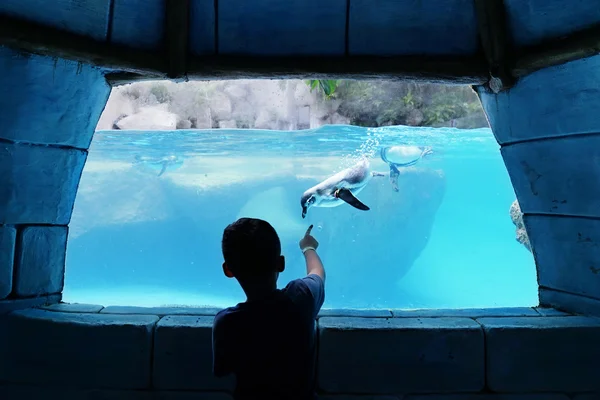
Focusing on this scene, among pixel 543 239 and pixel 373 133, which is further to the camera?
pixel 373 133

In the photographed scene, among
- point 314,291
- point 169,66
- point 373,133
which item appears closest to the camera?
point 314,291

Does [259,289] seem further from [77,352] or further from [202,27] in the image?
[202,27]

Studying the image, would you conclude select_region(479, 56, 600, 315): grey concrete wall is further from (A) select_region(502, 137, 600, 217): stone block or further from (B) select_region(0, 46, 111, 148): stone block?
(B) select_region(0, 46, 111, 148): stone block

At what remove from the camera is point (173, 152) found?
17219mm

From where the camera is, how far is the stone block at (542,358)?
7.22 feet

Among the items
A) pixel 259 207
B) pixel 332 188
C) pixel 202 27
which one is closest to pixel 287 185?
pixel 259 207

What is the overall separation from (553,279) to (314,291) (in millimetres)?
1624

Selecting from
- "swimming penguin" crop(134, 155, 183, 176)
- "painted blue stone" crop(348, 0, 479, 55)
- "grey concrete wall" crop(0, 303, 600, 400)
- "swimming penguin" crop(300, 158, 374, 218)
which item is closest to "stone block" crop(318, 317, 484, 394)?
"grey concrete wall" crop(0, 303, 600, 400)

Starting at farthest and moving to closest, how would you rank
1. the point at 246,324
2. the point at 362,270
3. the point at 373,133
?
1. the point at 362,270
2. the point at 373,133
3. the point at 246,324

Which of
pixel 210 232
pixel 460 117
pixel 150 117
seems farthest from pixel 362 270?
pixel 150 117

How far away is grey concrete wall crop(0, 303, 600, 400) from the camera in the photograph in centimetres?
218

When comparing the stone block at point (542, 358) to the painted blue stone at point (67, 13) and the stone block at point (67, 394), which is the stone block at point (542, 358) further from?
the painted blue stone at point (67, 13)

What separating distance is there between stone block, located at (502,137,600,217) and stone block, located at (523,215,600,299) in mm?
63

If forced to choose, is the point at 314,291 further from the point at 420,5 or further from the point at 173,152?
the point at 173,152
